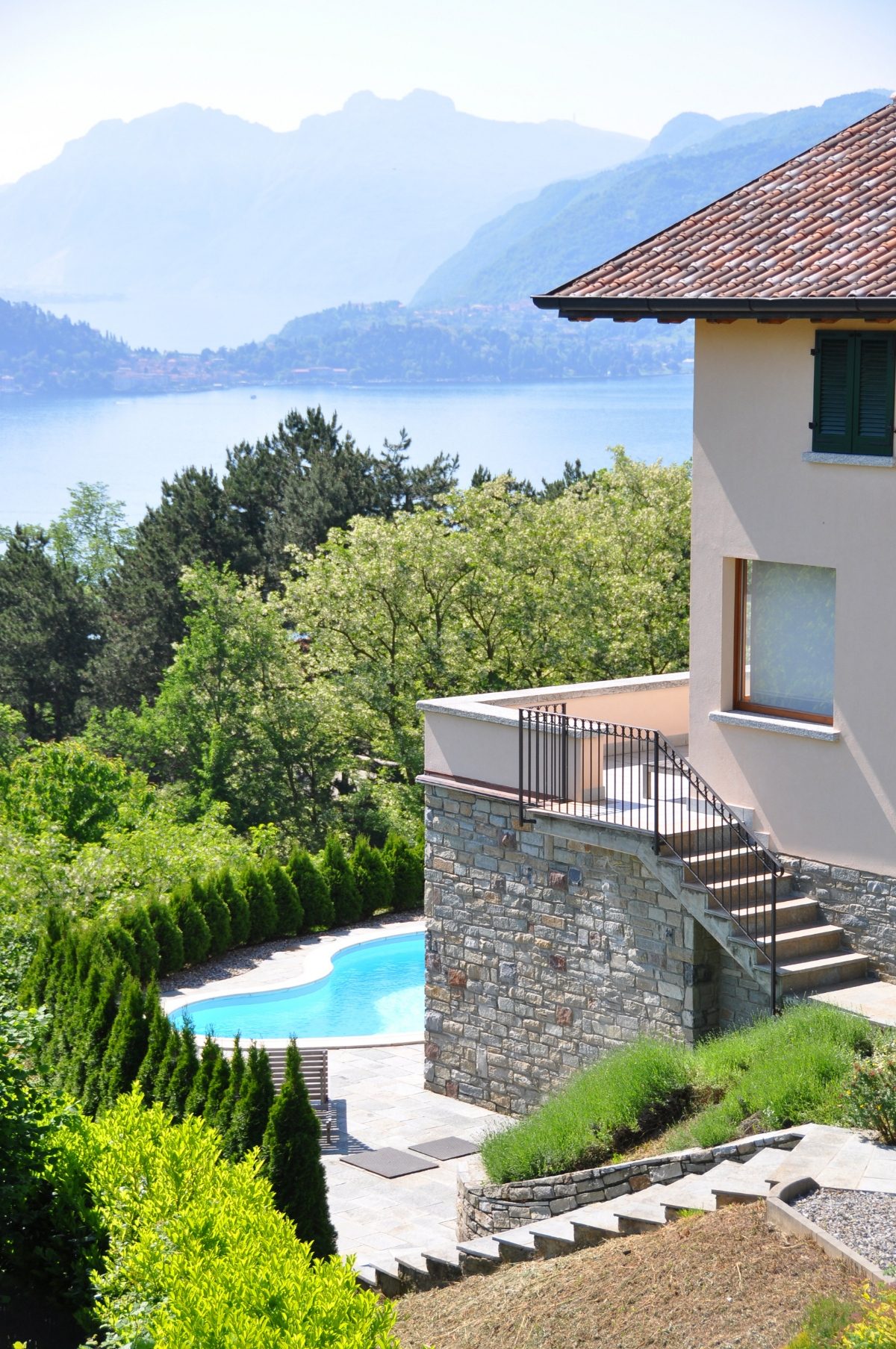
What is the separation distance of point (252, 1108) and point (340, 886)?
12.1 meters

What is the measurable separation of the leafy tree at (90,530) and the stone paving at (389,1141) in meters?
44.8

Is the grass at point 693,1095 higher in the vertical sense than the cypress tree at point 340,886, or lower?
higher

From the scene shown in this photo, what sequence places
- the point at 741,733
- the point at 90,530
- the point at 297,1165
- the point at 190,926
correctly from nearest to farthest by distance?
the point at 297,1165 < the point at 741,733 < the point at 190,926 < the point at 90,530

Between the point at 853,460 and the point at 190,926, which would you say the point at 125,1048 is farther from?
the point at 853,460

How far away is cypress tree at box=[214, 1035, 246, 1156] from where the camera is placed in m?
12.4

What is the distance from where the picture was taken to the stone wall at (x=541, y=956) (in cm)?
1311

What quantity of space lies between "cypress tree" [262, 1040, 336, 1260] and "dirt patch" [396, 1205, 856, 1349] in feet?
7.07

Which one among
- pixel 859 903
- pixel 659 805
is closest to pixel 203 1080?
pixel 659 805

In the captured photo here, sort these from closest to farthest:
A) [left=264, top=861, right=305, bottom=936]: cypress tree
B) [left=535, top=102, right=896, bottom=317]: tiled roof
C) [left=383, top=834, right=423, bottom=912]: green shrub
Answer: [left=535, top=102, right=896, bottom=317]: tiled roof < [left=264, top=861, right=305, bottom=936]: cypress tree < [left=383, top=834, right=423, bottom=912]: green shrub

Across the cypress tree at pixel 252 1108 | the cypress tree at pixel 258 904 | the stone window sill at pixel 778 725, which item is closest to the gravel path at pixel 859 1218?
the stone window sill at pixel 778 725

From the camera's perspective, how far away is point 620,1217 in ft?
30.5

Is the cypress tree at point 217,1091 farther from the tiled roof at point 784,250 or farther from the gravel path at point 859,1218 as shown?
the tiled roof at point 784,250

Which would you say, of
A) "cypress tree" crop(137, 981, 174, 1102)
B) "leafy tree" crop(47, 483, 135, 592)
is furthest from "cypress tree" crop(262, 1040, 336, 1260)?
"leafy tree" crop(47, 483, 135, 592)

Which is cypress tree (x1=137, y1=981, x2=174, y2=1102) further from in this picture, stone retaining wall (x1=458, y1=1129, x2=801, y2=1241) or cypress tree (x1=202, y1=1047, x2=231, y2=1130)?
stone retaining wall (x1=458, y1=1129, x2=801, y2=1241)
